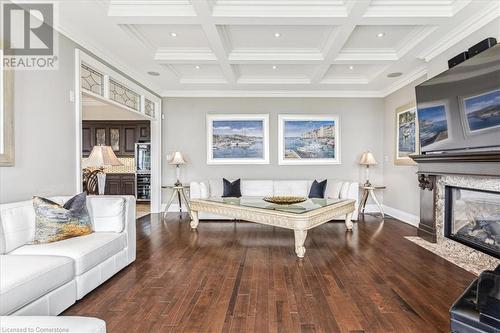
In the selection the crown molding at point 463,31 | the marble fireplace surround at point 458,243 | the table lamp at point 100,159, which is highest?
the crown molding at point 463,31

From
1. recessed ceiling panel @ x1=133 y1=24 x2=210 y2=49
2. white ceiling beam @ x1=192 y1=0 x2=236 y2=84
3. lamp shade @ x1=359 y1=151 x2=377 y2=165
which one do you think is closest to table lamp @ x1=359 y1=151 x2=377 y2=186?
lamp shade @ x1=359 y1=151 x2=377 y2=165

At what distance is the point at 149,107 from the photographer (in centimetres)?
593

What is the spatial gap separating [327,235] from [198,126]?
3801 mm

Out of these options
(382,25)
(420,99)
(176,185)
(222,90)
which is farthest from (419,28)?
(176,185)

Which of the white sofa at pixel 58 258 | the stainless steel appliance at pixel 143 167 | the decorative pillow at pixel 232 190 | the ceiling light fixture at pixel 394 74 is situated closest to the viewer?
the white sofa at pixel 58 258

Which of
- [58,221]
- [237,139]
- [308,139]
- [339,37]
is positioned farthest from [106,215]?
[308,139]

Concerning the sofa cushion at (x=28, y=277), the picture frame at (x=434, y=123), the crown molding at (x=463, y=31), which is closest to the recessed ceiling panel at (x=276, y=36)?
the crown molding at (x=463, y=31)

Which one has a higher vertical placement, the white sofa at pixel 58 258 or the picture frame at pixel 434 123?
the picture frame at pixel 434 123

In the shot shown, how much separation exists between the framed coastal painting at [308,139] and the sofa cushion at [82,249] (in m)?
4.42

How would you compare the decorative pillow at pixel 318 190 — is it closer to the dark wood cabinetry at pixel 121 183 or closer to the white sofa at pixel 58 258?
the white sofa at pixel 58 258

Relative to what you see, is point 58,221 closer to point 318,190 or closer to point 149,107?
point 149,107

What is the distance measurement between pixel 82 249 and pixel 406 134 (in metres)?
5.52

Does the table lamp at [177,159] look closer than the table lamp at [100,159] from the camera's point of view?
No

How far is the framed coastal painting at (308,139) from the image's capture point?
6.45m
